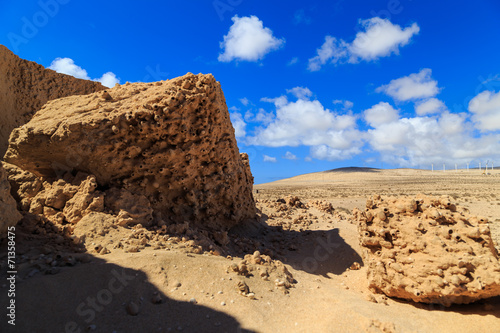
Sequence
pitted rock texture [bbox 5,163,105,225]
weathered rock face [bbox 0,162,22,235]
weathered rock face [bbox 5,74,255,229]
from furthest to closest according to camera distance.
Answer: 1. weathered rock face [bbox 5,74,255,229]
2. pitted rock texture [bbox 5,163,105,225]
3. weathered rock face [bbox 0,162,22,235]

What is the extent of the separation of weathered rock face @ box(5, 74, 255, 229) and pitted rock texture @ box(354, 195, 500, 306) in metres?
4.08

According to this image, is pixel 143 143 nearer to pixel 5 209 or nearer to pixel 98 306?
pixel 5 209

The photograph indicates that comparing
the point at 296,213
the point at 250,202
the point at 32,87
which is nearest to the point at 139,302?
the point at 250,202

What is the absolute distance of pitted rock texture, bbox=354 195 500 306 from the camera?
12.3 ft

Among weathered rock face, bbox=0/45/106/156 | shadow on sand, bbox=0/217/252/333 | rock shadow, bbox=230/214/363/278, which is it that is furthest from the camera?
weathered rock face, bbox=0/45/106/156

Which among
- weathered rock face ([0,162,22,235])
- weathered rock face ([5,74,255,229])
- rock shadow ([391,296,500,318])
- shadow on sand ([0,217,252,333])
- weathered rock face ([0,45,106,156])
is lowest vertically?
rock shadow ([391,296,500,318])

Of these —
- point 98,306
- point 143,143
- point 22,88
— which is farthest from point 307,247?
point 22,88

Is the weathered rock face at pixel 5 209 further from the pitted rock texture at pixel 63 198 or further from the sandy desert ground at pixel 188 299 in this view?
the pitted rock texture at pixel 63 198

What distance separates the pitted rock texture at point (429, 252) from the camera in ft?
12.3

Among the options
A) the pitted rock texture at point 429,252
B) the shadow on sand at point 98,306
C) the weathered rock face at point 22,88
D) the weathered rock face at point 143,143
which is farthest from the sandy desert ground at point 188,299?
the weathered rock face at point 22,88

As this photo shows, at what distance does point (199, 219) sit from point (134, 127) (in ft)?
9.18

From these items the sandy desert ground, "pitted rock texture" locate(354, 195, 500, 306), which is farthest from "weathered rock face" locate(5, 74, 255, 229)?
"pitted rock texture" locate(354, 195, 500, 306)

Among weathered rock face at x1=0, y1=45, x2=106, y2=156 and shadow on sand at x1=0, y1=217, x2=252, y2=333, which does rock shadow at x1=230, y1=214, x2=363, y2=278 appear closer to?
shadow on sand at x1=0, y1=217, x2=252, y2=333

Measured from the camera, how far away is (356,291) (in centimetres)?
501
